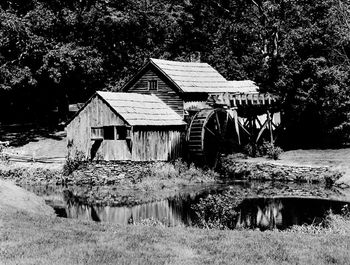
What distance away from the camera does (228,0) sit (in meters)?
51.3

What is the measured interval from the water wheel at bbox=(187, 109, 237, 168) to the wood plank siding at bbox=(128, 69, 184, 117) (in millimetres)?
1585

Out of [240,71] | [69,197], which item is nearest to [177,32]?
[240,71]

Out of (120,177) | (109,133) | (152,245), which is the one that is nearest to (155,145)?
(109,133)

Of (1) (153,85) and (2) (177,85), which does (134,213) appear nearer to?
(2) (177,85)

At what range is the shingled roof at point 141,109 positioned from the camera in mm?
29125

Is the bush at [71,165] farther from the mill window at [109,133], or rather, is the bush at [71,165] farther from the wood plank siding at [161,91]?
the wood plank siding at [161,91]

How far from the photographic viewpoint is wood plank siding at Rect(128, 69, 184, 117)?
3328 centimetres

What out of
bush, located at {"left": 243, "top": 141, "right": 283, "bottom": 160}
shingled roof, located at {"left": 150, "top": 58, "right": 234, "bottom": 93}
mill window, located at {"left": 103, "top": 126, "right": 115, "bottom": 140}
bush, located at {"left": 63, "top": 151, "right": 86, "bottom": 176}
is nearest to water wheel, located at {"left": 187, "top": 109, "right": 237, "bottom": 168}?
bush, located at {"left": 243, "top": 141, "right": 283, "bottom": 160}

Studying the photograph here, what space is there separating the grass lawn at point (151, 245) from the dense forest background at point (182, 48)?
20202 millimetres

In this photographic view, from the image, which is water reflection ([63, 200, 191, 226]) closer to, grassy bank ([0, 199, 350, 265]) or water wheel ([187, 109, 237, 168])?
grassy bank ([0, 199, 350, 265])

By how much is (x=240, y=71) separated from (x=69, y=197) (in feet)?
89.9

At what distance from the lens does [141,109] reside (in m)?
30.5

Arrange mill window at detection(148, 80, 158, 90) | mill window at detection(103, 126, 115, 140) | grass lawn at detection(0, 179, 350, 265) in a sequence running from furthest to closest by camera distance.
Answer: mill window at detection(148, 80, 158, 90) < mill window at detection(103, 126, 115, 140) < grass lawn at detection(0, 179, 350, 265)

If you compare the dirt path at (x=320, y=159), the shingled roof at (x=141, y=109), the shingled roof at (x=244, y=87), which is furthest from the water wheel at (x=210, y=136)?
the shingled roof at (x=244, y=87)
